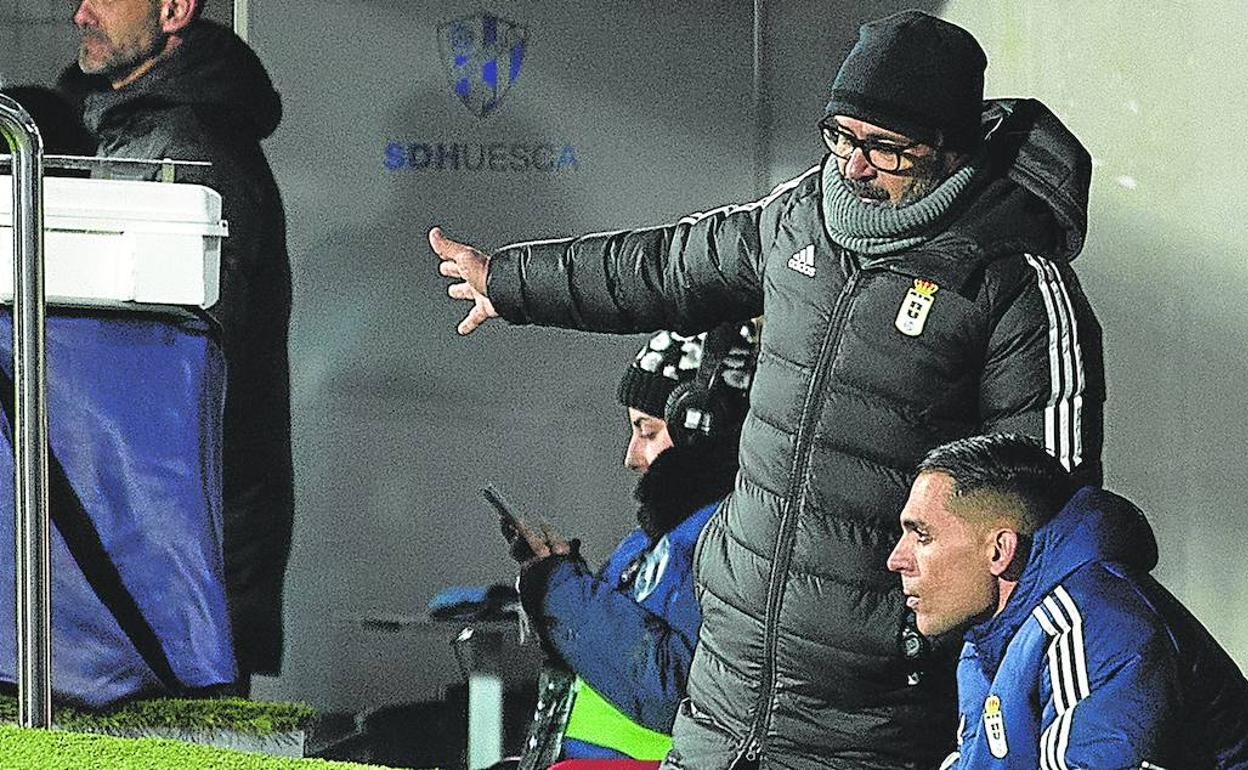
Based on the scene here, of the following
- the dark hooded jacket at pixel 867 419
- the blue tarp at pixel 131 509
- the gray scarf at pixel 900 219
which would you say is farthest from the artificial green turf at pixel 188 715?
the gray scarf at pixel 900 219

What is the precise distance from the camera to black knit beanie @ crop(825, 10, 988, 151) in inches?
111

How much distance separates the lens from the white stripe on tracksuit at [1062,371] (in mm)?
2783

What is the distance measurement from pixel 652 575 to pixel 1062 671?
93 centimetres

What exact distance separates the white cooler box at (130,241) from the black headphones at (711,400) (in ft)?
3.28

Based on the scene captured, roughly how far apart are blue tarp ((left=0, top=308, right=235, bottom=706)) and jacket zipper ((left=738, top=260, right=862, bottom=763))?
1.34 metres

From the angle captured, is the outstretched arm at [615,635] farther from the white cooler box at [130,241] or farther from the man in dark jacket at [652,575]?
the white cooler box at [130,241]

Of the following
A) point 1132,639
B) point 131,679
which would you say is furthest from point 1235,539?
point 131,679

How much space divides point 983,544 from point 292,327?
1503 mm

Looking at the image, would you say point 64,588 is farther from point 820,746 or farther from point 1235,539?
point 1235,539

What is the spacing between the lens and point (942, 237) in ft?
9.30

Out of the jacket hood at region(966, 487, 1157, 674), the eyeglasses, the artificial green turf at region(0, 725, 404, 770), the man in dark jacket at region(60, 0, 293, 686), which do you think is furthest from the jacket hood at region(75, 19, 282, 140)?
the artificial green turf at region(0, 725, 404, 770)

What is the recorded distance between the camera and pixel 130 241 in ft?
12.5

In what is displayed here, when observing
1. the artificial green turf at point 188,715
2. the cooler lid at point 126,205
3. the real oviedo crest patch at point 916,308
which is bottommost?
the artificial green turf at point 188,715

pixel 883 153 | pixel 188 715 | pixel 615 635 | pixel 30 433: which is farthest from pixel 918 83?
pixel 188 715
